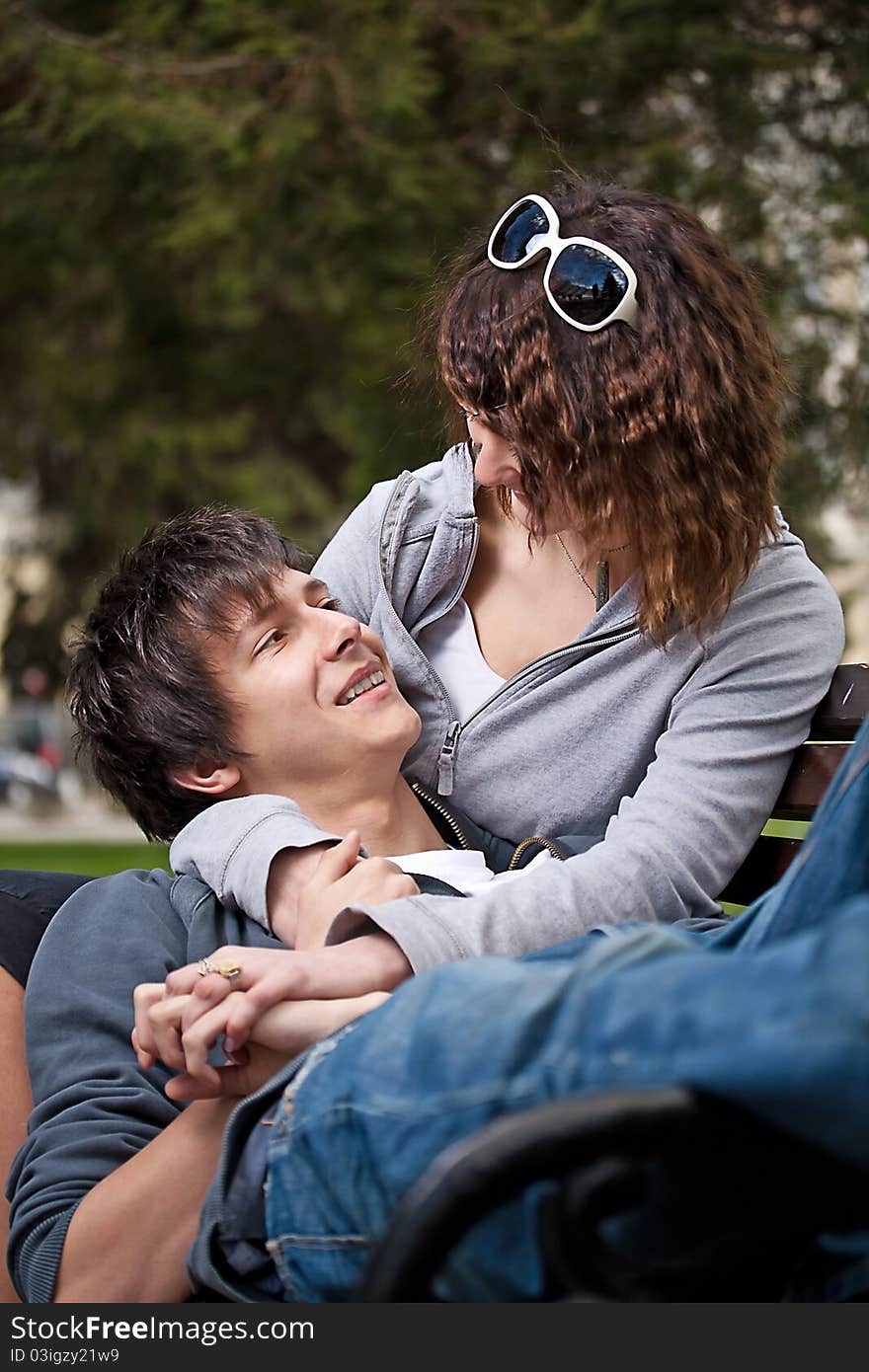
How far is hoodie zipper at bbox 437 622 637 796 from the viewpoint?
8.16 ft

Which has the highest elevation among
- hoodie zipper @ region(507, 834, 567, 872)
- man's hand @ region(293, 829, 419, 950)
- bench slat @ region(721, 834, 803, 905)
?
man's hand @ region(293, 829, 419, 950)

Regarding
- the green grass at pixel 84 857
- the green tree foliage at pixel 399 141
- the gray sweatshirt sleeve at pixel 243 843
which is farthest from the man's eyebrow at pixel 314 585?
the green grass at pixel 84 857

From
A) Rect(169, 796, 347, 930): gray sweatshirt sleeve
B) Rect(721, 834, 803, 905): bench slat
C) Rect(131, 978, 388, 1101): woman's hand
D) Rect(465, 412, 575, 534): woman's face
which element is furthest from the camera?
Rect(721, 834, 803, 905): bench slat

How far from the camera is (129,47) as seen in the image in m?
7.23

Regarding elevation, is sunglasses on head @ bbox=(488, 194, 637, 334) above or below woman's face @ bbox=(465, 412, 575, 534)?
Answer: above

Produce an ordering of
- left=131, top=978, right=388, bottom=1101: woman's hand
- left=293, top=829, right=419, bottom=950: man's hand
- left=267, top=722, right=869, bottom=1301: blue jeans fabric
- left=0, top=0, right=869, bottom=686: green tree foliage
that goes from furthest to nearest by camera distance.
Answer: left=0, top=0, right=869, bottom=686: green tree foliage < left=293, top=829, right=419, bottom=950: man's hand < left=131, top=978, right=388, bottom=1101: woman's hand < left=267, top=722, right=869, bottom=1301: blue jeans fabric

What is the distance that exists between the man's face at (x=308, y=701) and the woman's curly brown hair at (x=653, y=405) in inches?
14.0

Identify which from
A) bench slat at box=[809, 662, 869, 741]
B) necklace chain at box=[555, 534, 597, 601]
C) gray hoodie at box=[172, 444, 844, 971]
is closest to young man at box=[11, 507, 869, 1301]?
gray hoodie at box=[172, 444, 844, 971]

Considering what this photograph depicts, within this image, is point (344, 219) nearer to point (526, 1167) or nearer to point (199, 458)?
point (199, 458)

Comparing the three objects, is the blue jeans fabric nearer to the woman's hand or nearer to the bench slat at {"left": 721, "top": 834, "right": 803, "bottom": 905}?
the woman's hand

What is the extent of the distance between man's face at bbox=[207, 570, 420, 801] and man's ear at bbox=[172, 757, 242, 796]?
0.07 ft

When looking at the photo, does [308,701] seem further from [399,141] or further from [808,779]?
[399,141]

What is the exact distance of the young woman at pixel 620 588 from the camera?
2248mm

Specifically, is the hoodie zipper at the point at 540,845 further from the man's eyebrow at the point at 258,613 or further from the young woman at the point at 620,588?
the man's eyebrow at the point at 258,613
